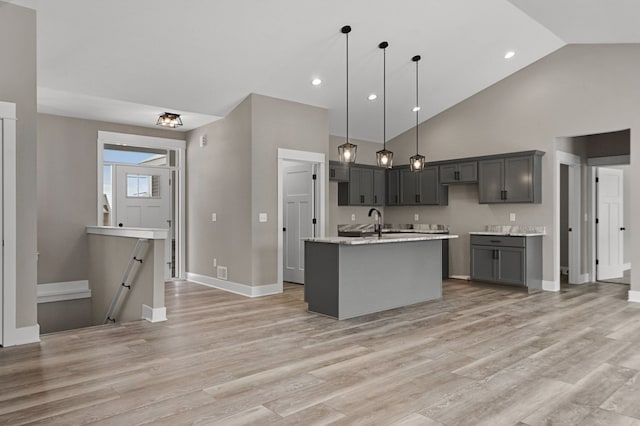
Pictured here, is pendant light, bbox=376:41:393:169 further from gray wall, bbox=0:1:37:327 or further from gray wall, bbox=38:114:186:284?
gray wall, bbox=38:114:186:284

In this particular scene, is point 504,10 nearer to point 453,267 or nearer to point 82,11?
point 453,267

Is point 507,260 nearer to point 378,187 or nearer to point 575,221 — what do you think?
point 575,221

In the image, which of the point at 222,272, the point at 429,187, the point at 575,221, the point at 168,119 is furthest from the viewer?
the point at 429,187

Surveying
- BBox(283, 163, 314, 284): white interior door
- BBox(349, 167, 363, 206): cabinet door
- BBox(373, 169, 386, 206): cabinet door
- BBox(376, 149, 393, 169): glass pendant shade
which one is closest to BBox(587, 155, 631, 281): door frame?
BBox(373, 169, 386, 206): cabinet door

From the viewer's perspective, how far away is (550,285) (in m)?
7.05

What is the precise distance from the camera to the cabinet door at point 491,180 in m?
7.44

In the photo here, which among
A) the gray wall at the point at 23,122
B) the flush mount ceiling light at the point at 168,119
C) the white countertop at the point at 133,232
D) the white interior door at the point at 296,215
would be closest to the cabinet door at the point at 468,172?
the white interior door at the point at 296,215

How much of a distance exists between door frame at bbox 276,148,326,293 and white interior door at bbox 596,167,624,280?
517 centimetres

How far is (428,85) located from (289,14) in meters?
3.23

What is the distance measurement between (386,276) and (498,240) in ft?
8.88

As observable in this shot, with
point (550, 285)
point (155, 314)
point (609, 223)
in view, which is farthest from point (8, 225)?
point (609, 223)

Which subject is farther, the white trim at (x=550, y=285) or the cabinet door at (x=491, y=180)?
the cabinet door at (x=491, y=180)

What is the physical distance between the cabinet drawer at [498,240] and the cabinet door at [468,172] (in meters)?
1.07

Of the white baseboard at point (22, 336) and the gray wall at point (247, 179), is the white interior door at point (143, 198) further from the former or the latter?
the white baseboard at point (22, 336)
